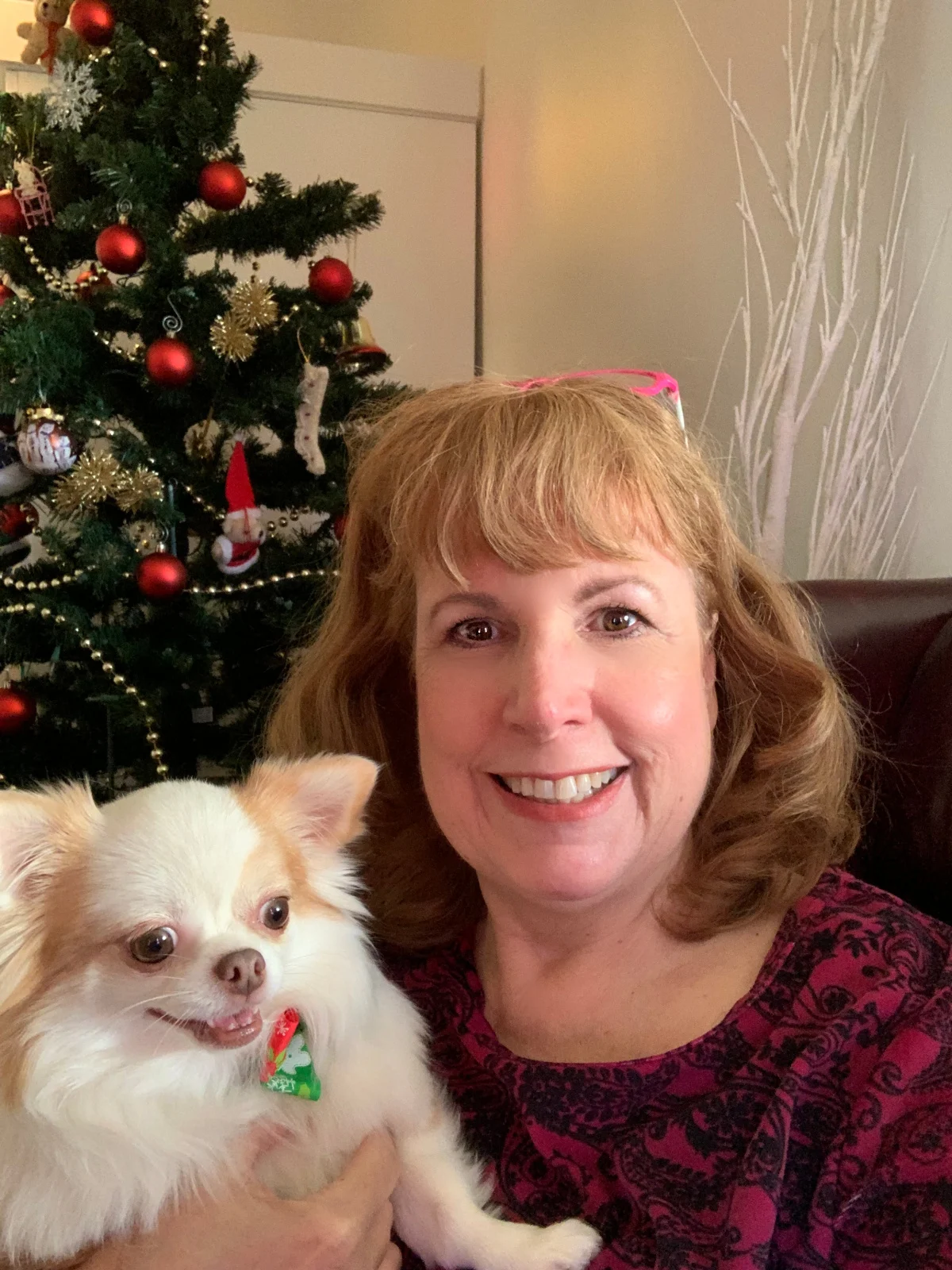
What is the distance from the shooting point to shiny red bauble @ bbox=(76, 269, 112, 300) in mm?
2152

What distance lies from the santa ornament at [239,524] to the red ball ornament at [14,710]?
0.54 meters

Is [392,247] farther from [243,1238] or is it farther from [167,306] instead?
[243,1238]

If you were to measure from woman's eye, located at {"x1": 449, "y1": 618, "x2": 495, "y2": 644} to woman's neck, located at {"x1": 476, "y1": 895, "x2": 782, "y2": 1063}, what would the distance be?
0.36 meters

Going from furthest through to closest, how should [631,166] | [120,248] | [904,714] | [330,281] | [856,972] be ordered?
[631,166]
[330,281]
[120,248]
[904,714]
[856,972]

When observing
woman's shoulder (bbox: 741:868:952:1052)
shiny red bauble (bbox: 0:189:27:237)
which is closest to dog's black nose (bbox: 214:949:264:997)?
woman's shoulder (bbox: 741:868:952:1052)

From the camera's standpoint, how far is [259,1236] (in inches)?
37.4

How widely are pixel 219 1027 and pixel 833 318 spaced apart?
2030 mm

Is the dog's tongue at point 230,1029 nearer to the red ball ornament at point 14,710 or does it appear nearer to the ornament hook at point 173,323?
the red ball ornament at point 14,710

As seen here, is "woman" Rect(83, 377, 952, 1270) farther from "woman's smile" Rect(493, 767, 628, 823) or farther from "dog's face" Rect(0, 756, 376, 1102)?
"dog's face" Rect(0, 756, 376, 1102)

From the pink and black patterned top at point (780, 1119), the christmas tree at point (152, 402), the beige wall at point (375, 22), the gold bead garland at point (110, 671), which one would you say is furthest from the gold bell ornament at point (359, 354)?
the beige wall at point (375, 22)

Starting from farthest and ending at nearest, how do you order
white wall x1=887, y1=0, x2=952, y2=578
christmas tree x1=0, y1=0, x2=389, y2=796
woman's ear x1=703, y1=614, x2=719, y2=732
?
christmas tree x1=0, y1=0, x2=389, y2=796, white wall x1=887, y1=0, x2=952, y2=578, woman's ear x1=703, y1=614, x2=719, y2=732

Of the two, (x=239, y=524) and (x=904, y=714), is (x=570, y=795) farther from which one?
(x=239, y=524)

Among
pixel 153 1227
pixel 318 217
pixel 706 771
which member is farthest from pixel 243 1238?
pixel 318 217

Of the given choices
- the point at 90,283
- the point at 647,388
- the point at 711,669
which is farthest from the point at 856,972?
the point at 90,283
